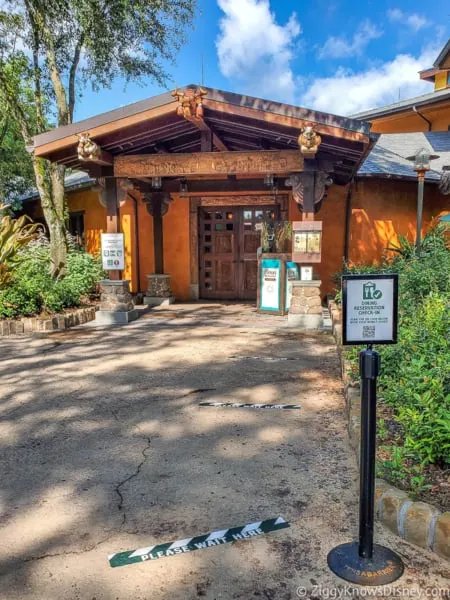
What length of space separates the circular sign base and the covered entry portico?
6.09 m

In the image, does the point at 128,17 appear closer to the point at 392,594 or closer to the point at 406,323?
the point at 406,323

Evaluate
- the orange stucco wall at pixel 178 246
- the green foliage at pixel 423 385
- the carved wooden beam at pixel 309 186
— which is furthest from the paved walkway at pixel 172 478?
the orange stucco wall at pixel 178 246

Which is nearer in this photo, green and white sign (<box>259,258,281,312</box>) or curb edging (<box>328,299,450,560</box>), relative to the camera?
curb edging (<box>328,299,450,560</box>)

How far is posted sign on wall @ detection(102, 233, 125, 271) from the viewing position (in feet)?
28.5

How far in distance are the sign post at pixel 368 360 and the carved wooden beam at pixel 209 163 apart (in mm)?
6143

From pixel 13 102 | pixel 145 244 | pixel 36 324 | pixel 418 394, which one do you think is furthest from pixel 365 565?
pixel 13 102

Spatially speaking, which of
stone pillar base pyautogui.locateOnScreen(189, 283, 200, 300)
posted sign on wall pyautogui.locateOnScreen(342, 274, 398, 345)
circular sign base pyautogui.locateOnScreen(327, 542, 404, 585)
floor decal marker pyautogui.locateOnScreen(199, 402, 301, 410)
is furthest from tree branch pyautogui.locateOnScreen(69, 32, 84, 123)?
circular sign base pyautogui.locateOnScreen(327, 542, 404, 585)

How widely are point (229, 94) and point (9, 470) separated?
19.9 feet

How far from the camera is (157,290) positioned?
11516mm

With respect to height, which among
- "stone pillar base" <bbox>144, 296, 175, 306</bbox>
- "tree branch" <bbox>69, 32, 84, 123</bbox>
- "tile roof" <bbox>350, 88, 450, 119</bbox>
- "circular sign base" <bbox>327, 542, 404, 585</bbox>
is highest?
"tile roof" <bbox>350, 88, 450, 119</bbox>

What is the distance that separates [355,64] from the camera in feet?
91.3

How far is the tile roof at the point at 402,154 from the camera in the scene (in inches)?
A: 419

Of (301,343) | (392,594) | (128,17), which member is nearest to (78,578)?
(392,594)

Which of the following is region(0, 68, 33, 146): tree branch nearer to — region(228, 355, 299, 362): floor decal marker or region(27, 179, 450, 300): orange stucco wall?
region(27, 179, 450, 300): orange stucco wall
